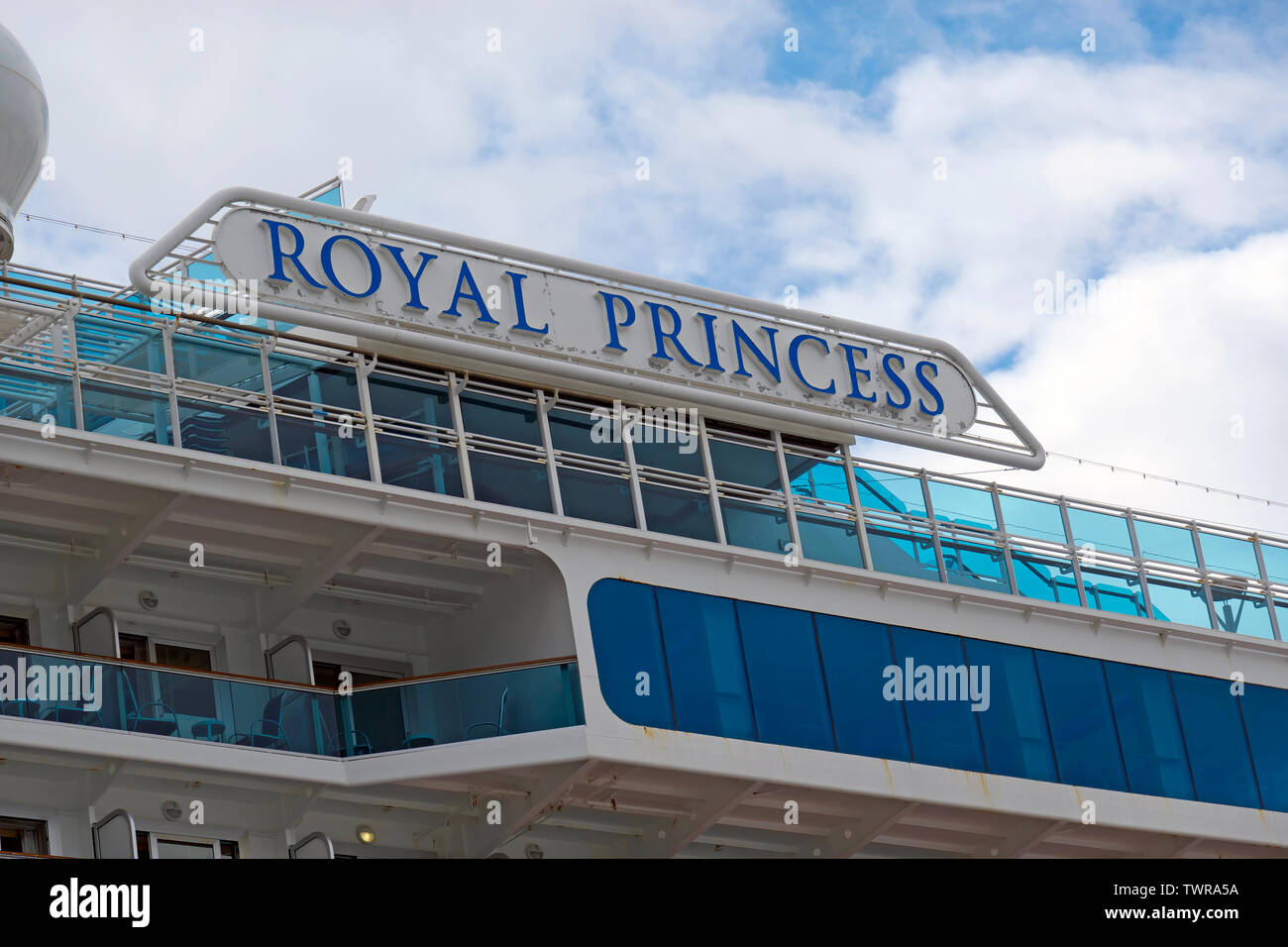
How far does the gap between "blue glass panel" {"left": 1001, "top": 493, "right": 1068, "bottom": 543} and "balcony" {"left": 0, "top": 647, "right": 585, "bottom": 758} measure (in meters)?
7.95

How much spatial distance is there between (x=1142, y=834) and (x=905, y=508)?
5470 millimetres

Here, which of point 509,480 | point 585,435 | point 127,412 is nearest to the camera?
point 127,412

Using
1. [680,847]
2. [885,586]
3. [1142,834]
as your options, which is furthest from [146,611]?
[1142,834]

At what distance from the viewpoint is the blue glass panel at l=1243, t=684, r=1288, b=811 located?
3148cm

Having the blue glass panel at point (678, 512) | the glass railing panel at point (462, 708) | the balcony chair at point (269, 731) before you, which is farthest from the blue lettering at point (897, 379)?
the balcony chair at point (269, 731)

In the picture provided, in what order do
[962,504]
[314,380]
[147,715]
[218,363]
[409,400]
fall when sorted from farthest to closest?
[962,504], [409,400], [314,380], [218,363], [147,715]

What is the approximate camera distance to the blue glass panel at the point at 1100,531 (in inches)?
1241

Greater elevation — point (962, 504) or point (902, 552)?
point (962, 504)

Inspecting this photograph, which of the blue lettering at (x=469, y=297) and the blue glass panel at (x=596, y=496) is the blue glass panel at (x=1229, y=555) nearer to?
the blue glass panel at (x=596, y=496)

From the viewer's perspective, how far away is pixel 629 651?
1052 inches

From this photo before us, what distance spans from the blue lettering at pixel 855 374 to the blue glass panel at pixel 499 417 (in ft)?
16.3

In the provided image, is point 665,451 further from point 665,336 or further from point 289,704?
point 289,704

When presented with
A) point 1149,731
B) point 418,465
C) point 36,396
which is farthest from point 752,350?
point 36,396

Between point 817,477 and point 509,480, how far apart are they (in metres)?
4.92
